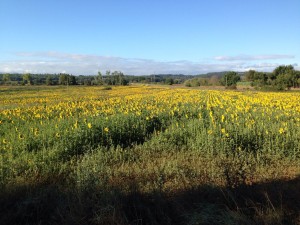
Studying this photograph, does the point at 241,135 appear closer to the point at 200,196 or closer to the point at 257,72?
the point at 200,196

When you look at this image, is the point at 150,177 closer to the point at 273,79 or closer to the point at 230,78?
the point at 273,79

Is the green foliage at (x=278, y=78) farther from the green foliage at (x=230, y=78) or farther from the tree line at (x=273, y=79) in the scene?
the green foliage at (x=230, y=78)

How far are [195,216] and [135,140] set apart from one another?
16.7ft

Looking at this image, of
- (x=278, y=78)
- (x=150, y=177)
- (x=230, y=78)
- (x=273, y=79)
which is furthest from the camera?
(x=230, y=78)

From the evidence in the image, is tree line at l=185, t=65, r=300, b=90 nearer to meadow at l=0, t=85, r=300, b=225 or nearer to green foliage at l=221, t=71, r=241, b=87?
green foliage at l=221, t=71, r=241, b=87

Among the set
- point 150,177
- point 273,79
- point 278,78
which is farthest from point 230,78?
point 150,177

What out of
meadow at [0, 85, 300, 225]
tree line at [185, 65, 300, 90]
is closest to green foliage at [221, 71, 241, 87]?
tree line at [185, 65, 300, 90]

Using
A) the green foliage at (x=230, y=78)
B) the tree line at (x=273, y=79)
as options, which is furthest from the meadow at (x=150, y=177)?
the green foliage at (x=230, y=78)

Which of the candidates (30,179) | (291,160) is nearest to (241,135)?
(291,160)

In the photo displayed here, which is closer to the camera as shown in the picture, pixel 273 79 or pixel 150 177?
pixel 150 177

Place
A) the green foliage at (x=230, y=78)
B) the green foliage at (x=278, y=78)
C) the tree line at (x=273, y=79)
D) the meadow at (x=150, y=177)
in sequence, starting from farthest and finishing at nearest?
the green foliage at (x=230, y=78) → the tree line at (x=273, y=79) → the green foliage at (x=278, y=78) → the meadow at (x=150, y=177)

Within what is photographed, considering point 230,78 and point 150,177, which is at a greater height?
point 230,78

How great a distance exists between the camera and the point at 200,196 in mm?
4441

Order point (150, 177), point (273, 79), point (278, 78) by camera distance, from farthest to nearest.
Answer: point (273, 79), point (278, 78), point (150, 177)
